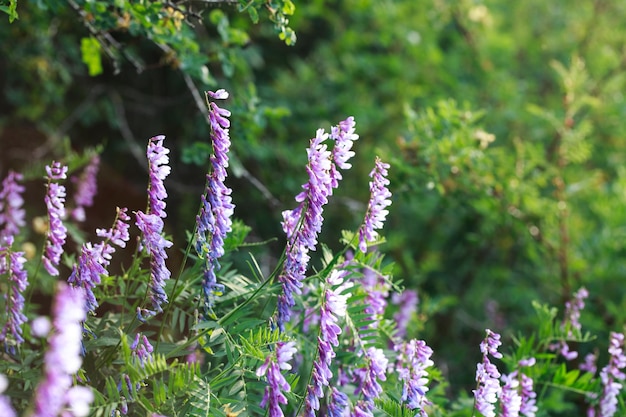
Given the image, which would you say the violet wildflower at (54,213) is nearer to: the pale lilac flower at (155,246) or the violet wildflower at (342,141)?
the pale lilac flower at (155,246)

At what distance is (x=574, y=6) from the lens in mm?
4711

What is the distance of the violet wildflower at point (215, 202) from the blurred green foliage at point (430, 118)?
32.8 inches

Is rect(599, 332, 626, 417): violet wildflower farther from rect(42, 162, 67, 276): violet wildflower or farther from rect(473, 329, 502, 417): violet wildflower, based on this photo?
rect(42, 162, 67, 276): violet wildflower

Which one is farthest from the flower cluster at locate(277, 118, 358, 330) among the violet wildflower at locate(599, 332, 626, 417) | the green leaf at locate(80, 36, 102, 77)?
the green leaf at locate(80, 36, 102, 77)

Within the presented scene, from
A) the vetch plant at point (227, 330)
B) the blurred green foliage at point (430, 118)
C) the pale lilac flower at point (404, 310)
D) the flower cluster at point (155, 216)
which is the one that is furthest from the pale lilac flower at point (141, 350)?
the pale lilac flower at point (404, 310)

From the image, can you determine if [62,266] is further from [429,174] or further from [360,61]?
[360,61]

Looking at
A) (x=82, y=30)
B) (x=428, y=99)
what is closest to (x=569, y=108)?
(x=428, y=99)

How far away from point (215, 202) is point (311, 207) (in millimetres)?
198

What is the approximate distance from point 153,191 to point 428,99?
281 cm

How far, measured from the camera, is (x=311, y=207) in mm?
1405

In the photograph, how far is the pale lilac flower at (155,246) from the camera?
53.7 inches

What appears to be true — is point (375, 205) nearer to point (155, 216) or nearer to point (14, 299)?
point (155, 216)

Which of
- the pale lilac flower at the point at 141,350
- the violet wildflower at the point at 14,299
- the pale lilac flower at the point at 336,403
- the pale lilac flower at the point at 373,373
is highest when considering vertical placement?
the pale lilac flower at the point at 373,373

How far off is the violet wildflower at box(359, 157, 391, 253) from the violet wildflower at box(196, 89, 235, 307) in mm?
294
